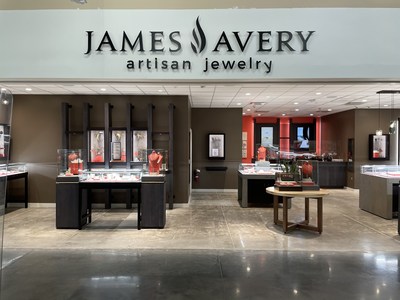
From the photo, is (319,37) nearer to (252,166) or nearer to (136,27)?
(136,27)

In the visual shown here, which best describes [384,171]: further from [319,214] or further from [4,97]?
[4,97]

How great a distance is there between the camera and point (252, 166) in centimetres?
873

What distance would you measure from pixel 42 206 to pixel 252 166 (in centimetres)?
578

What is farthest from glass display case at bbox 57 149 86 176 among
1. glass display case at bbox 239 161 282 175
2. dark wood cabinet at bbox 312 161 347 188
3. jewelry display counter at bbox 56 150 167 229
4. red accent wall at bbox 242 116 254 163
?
red accent wall at bbox 242 116 254 163

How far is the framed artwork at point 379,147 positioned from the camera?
36.3 feet

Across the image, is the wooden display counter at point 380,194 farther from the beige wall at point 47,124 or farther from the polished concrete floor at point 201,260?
the beige wall at point 47,124

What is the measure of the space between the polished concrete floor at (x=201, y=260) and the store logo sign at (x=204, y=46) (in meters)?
2.74

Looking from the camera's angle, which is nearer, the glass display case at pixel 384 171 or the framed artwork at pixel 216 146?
the glass display case at pixel 384 171

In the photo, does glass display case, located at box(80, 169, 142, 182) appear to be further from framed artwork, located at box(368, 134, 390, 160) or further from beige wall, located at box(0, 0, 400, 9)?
framed artwork, located at box(368, 134, 390, 160)

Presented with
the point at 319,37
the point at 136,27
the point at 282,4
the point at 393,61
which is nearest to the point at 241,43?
the point at 282,4

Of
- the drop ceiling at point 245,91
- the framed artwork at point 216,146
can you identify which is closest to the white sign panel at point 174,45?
the drop ceiling at point 245,91

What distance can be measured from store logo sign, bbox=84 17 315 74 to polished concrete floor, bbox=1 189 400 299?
8.99ft

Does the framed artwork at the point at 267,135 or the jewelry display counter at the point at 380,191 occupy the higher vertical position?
the framed artwork at the point at 267,135

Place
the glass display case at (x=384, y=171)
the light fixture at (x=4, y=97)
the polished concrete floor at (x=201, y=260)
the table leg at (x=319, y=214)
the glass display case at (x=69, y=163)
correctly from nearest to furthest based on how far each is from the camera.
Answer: the polished concrete floor at (x=201, y=260) < the light fixture at (x=4, y=97) < the table leg at (x=319, y=214) < the glass display case at (x=69, y=163) < the glass display case at (x=384, y=171)
